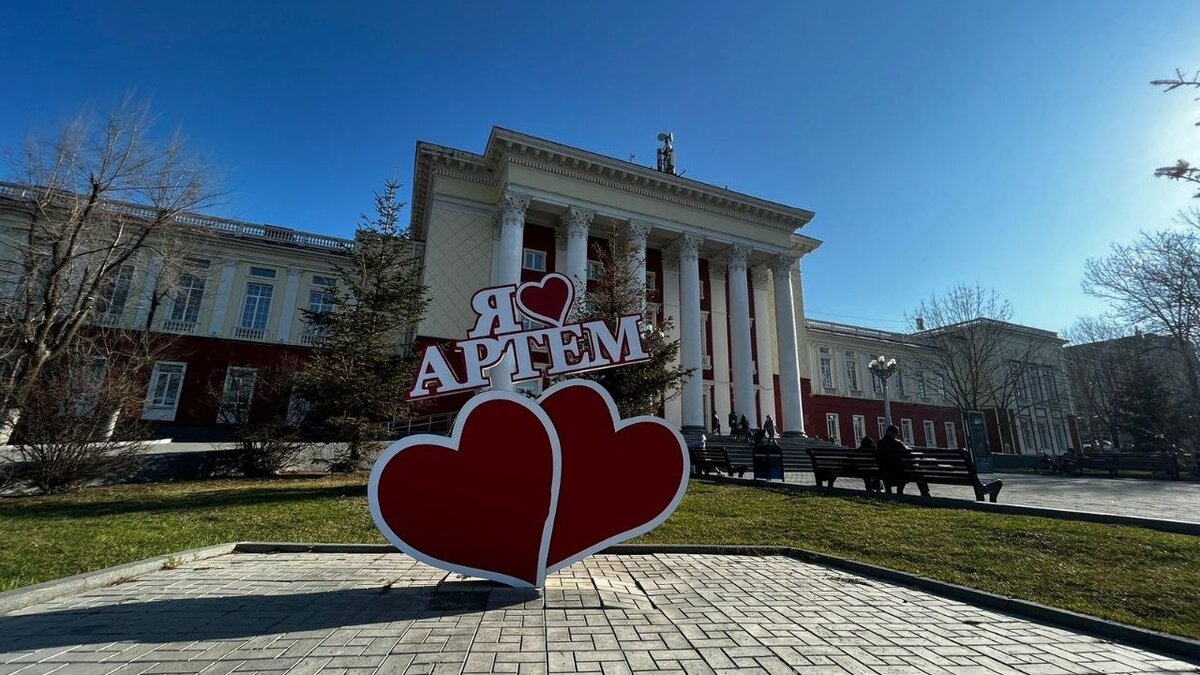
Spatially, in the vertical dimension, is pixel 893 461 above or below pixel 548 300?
below

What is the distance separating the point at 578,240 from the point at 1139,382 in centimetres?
3425

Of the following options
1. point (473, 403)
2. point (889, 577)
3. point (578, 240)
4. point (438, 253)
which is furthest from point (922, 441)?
point (473, 403)

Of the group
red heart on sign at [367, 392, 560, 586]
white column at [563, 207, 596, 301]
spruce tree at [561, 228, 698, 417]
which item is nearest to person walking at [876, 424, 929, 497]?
spruce tree at [561, 228, 698, 417]

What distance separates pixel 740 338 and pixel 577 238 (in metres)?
10.6

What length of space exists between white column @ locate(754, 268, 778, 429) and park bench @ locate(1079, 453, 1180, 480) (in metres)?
13.4

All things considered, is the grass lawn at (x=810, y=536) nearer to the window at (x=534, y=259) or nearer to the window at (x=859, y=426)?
the window at (x=534, y=259)

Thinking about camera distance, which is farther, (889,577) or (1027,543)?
(1027,543)

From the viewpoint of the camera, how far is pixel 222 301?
25.7m

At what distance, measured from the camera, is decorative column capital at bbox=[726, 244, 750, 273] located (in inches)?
1146

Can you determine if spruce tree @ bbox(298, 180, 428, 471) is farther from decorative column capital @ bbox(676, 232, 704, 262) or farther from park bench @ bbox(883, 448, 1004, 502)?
decorative column capital @ bbox(676, 232, 704, 262)

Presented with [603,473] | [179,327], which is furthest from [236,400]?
[179,327]

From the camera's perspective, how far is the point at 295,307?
26406 mm

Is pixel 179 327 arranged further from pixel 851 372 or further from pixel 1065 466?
pixel 851 372

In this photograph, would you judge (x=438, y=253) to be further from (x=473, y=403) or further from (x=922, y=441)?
(x=922, y=441)
